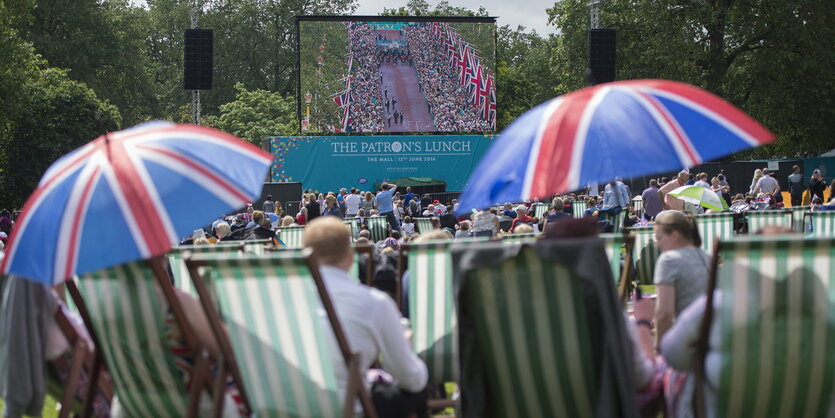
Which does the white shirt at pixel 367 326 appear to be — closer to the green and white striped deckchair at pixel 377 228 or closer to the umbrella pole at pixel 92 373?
the umbrella pole at pixel 92 373

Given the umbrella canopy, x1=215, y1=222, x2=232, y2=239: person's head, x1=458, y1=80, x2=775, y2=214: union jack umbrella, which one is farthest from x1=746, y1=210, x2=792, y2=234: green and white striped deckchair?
x1=458, y1=80, x2=775, y2=214: union jack umbrella

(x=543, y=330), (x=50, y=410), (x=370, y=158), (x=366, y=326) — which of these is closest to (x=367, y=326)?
(x=366, y=326)

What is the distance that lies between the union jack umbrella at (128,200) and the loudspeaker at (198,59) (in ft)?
91.3

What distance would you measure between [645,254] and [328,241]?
4861mm

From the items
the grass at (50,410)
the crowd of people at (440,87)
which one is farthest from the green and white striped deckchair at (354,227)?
the crowd of people at (440,87)

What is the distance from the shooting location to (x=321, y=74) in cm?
3691

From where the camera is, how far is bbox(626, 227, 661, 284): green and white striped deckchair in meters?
8.29

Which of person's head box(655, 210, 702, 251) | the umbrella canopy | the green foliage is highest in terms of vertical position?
the green foliage

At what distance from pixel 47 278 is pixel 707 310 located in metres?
2.22

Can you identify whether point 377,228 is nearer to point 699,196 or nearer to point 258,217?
point 258,217

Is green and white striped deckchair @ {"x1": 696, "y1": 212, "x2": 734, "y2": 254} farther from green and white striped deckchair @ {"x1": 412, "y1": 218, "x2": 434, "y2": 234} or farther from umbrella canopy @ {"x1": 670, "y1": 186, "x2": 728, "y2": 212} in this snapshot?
green and white striped deckchair @ {"x1": 412, "y1": 218, "x2": 434, "y2": 234}

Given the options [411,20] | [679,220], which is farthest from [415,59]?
[679,220]

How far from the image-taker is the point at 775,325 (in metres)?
3.39

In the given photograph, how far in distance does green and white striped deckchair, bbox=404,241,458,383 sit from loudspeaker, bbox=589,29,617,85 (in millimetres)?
28463
